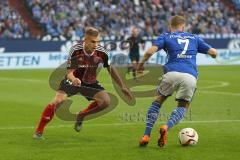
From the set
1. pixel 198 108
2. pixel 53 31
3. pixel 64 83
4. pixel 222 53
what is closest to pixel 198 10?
pixel 222 53

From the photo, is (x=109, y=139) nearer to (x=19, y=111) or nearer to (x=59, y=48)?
(x=19, y=111)

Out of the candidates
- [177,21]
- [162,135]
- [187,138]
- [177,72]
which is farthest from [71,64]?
[187,138]

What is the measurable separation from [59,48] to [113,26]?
5.18 metres

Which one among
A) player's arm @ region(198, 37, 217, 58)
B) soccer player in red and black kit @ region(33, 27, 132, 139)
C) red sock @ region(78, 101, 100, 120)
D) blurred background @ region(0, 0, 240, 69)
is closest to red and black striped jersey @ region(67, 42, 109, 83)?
soccer player in red and black kit @ region(33, 27, 132, 139)

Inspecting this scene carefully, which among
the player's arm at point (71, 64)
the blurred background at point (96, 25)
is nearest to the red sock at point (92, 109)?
the player's arm at point (71, 64)

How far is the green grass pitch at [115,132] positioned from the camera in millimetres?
9766

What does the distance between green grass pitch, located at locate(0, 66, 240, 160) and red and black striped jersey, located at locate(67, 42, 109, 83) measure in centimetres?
115

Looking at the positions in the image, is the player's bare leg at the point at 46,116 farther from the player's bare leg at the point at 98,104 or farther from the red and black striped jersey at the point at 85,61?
the player's bare leg at the point at 98,104

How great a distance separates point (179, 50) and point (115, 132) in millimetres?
2650

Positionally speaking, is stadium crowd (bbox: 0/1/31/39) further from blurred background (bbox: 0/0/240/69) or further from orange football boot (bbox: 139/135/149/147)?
orange football boot (bbox: 139/135/149/147)

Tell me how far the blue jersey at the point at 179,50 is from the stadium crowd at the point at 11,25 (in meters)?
25.3

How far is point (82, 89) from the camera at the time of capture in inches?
468

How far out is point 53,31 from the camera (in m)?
36.9

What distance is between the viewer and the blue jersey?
34.3 feet
